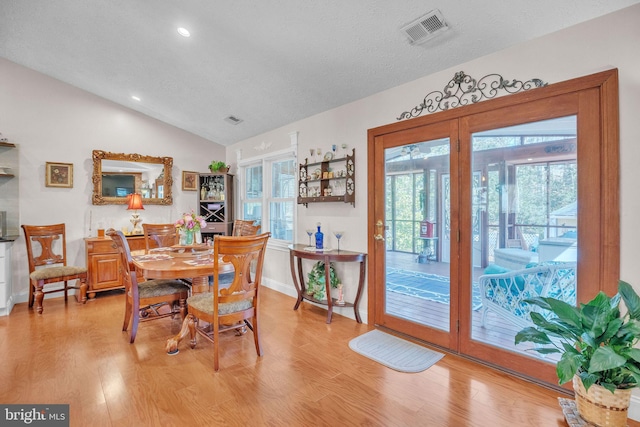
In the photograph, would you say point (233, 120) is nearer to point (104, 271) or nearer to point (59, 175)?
point (59, 175)

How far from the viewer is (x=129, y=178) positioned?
16.4ft

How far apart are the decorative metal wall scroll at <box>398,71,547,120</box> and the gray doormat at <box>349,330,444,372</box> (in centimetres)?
221

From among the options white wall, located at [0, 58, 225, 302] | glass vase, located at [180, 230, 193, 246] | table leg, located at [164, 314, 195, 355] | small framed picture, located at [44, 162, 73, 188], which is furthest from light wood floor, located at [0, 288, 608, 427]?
small framed picture, located at [44, 162, 73, 188]

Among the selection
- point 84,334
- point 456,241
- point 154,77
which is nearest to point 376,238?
point 456,241

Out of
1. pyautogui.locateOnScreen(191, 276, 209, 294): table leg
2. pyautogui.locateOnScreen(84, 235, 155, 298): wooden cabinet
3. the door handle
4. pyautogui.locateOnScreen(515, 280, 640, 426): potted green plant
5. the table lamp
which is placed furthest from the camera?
the table lamp

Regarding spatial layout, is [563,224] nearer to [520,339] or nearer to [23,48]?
[520,339]

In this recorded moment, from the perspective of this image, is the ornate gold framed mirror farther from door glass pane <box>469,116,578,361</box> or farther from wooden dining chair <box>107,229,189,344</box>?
door glass pane <box>469,116,578,361</box>

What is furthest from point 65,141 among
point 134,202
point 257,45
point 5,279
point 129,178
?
point 257,45

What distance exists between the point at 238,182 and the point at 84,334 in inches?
128

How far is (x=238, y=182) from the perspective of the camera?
18.6 feet

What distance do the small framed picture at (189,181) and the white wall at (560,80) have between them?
3.16 meters

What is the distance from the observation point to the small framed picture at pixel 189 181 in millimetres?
5508

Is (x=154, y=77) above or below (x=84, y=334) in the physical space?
above

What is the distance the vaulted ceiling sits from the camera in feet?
7.20
